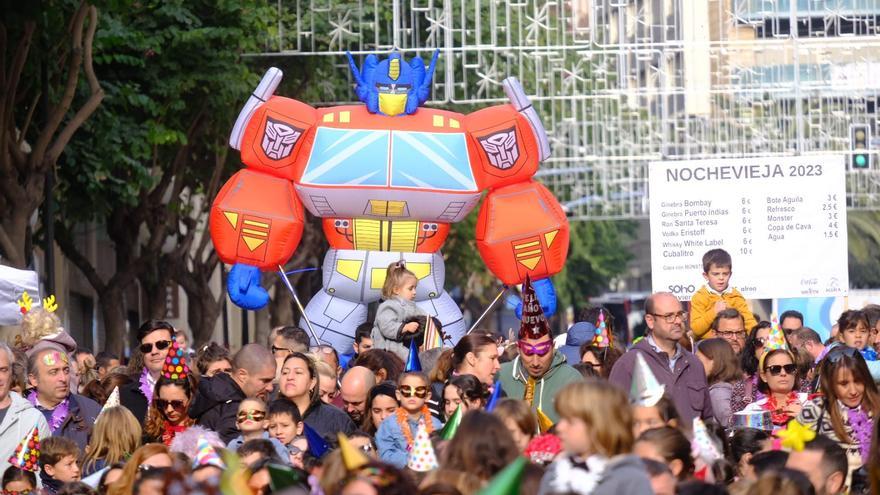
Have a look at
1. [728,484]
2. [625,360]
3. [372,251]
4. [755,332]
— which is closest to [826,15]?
[372,251]

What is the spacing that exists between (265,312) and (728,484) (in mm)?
31522

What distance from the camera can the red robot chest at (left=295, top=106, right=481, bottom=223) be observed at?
602 inches

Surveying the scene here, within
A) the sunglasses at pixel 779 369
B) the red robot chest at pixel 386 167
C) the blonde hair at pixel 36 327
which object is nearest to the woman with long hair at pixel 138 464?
the sunglasses at pixel 779 369

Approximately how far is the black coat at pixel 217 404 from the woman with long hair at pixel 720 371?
9.31ft

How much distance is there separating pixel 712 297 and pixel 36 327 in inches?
186

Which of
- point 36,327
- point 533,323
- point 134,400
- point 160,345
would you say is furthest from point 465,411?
point 36,327

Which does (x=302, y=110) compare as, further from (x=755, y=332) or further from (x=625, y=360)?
(x=625, y=360)

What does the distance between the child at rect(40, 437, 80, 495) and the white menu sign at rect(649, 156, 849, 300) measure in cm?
1017

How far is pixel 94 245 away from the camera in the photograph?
38.4 metres

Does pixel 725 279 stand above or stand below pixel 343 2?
below

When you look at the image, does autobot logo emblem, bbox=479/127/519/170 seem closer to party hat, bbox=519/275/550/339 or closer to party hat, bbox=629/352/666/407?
party hat, bbox=519/275/550/339

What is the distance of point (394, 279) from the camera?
567 inches

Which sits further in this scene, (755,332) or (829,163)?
(829,163)

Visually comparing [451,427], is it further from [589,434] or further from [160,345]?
[160,345]
